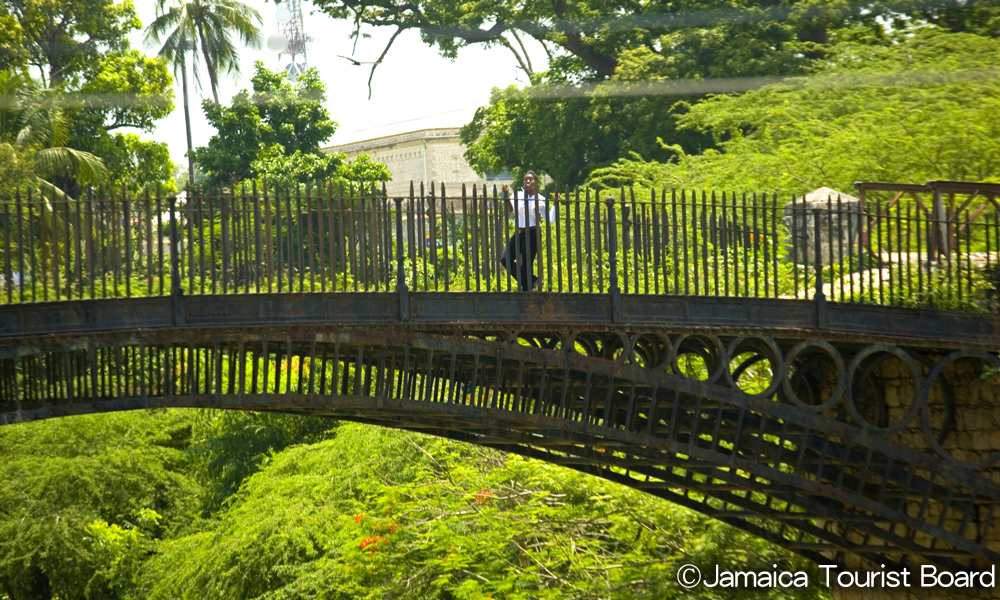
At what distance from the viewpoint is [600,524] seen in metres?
15.7

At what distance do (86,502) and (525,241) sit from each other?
15.1 meters

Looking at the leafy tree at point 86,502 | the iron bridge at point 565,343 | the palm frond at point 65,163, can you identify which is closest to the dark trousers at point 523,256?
the iron bridge at point 565,343

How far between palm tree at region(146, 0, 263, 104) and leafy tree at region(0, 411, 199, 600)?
21.1 meters

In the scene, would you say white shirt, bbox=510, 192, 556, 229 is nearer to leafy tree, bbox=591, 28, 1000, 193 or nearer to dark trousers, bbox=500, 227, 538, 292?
dark trousers, bbox=500, 227, 538, 292

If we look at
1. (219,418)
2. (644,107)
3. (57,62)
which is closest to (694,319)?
(219,418)

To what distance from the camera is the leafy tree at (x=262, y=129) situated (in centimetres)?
3959

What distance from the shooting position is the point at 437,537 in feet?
52.1

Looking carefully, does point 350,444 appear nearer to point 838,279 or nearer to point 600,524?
point 600,524

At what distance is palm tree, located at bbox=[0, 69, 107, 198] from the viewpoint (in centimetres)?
2817

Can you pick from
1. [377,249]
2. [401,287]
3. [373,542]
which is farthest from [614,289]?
[373,542]

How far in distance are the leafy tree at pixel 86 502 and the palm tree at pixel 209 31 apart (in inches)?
830

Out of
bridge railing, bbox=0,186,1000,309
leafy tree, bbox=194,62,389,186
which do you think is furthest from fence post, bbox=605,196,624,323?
leafy tree, bbox=194,62,389,186

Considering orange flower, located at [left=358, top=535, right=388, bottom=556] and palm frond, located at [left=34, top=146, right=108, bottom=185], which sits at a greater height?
palm frond, located at [left=34, top=146, right=108, bottom=185]

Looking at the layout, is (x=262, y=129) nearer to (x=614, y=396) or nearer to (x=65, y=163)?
(x=65, y=163)
